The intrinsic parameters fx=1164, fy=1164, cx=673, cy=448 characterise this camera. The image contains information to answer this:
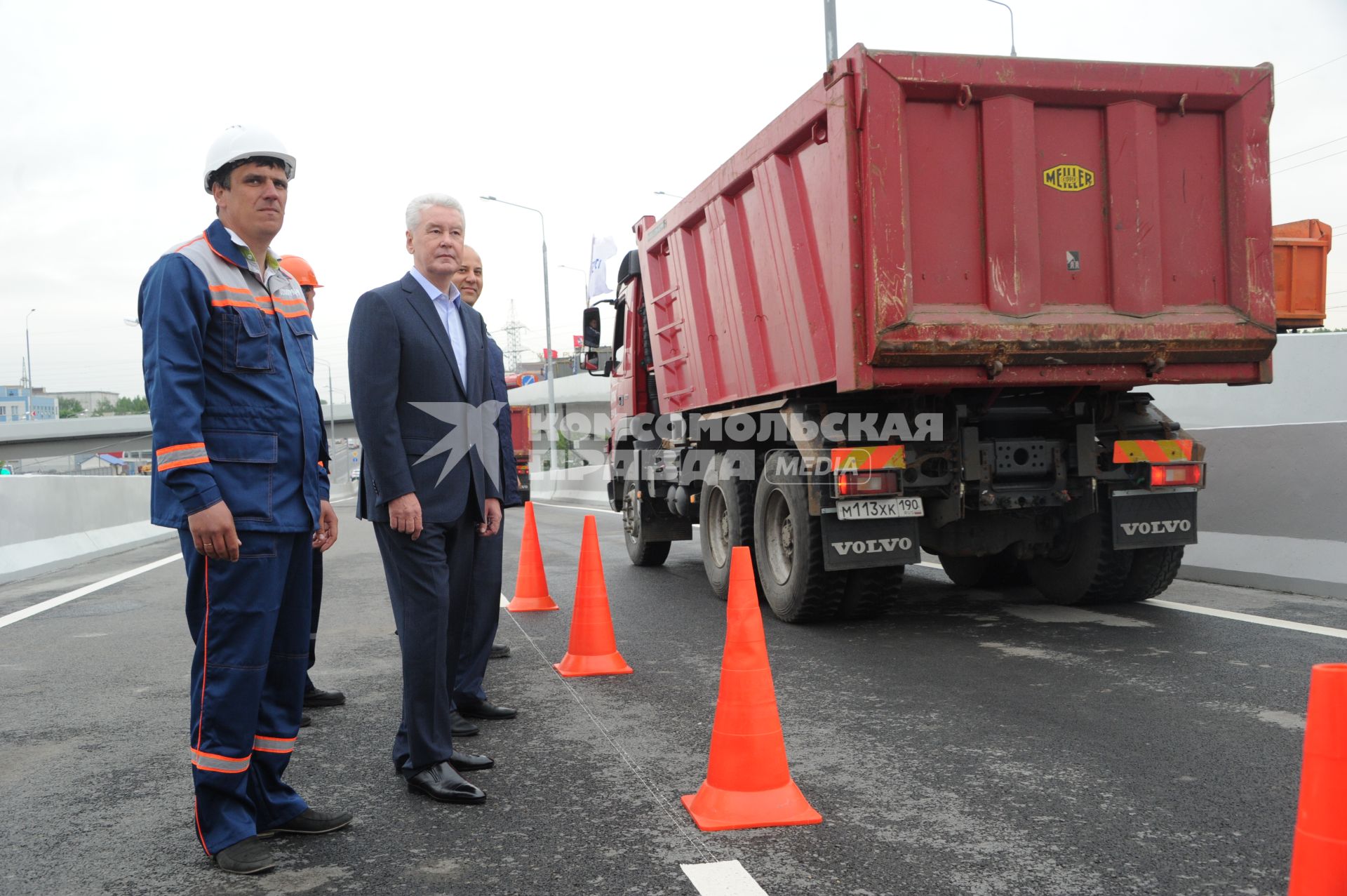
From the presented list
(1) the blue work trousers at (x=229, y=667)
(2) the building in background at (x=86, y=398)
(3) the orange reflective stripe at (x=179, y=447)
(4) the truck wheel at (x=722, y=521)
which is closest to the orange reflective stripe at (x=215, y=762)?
(1) the blue work trousers at (x=229, y=667)

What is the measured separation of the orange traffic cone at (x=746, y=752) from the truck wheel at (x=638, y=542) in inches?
293

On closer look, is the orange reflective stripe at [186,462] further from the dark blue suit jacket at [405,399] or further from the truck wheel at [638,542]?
the truck wheel at [638,542]

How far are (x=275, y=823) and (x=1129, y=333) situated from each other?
202 inches

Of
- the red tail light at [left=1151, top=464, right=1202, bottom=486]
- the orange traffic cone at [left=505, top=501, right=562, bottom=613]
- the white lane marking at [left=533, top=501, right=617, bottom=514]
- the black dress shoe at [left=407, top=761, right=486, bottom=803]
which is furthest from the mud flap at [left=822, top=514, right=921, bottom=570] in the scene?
the white lane marking at [left=533, top=501, right=617, bottom=514]

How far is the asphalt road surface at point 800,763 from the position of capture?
3.25m

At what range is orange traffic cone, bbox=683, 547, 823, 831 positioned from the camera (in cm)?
364

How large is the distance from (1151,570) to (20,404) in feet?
554

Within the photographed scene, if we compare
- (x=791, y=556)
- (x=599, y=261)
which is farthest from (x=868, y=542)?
(x=599, y=261)

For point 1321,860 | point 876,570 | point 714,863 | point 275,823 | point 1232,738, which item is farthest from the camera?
point 876,570

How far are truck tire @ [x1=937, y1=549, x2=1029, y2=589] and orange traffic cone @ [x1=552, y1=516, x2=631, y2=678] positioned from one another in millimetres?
3545

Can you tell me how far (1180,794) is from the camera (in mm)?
3797

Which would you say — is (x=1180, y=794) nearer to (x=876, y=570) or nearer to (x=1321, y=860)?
(x=1321, y=860)

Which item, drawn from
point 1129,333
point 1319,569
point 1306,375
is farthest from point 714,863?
point 1306,375

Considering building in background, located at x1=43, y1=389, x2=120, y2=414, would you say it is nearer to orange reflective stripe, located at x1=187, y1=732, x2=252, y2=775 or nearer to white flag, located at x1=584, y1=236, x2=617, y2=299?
white flag, located at x1=584, y1=236, x2=617, y2=299
